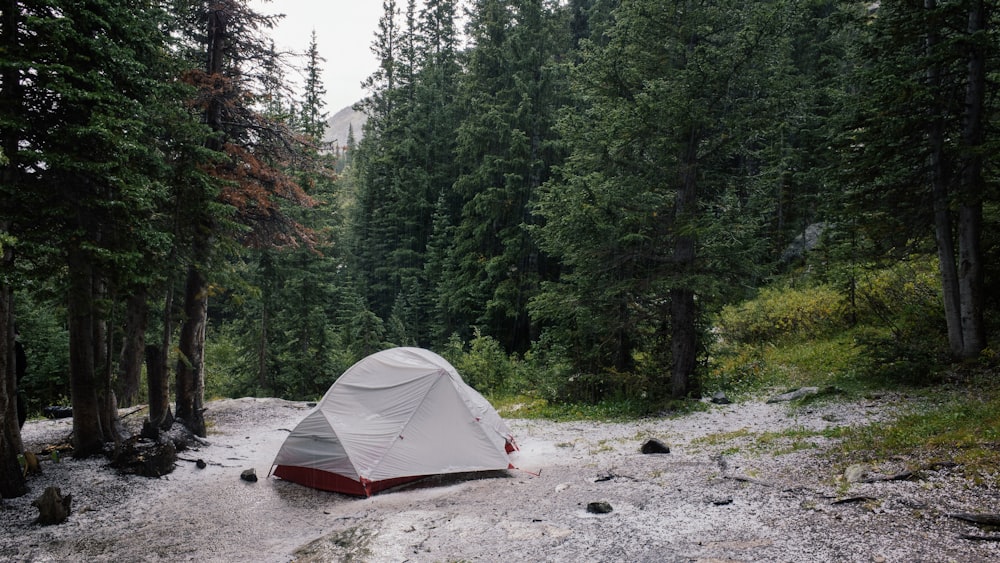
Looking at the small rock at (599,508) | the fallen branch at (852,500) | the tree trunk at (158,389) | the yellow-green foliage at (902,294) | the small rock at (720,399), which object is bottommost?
the small rock at (720,399)

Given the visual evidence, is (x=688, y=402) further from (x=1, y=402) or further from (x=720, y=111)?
(x=1, y=402)

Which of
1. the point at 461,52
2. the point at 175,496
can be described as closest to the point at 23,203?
the point at 175,496

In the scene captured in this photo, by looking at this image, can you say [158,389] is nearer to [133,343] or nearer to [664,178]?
[133,343]

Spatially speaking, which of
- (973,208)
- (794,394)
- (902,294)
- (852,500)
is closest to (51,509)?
(852,500)

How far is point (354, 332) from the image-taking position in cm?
2459

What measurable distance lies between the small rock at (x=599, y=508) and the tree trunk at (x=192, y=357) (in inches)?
383

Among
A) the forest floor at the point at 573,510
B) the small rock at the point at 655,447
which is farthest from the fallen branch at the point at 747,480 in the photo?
the small rock at the point at 655,447

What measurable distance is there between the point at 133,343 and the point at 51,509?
8907 millimetres

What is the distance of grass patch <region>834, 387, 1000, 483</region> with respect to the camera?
5766 millimetres

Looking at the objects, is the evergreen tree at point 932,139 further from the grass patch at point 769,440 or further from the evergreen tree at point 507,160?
the evergreen tree at point 507,160

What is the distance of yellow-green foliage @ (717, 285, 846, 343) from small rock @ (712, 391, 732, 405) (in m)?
4.19

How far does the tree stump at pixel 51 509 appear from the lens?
6898mm

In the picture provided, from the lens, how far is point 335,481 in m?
8.73

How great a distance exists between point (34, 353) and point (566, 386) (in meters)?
18.6
